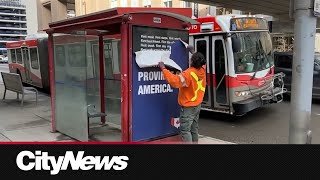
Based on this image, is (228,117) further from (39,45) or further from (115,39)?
(39,45)

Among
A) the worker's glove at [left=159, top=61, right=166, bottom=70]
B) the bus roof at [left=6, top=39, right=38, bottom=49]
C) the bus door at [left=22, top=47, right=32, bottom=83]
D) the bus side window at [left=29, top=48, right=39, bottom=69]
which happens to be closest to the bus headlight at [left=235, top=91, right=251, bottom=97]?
the worker's glove at [left=159, top=61, right=166, bottom=70]

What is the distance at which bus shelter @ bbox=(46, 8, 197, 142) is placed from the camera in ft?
17.3

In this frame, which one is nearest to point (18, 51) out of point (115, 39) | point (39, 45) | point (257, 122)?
point (39, 45)

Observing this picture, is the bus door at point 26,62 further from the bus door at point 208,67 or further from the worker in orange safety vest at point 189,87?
the worker in orange safety vest at point 189,87

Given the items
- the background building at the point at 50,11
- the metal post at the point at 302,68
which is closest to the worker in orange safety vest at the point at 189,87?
the metal post at the point at 302,68

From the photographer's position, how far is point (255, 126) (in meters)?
8.30

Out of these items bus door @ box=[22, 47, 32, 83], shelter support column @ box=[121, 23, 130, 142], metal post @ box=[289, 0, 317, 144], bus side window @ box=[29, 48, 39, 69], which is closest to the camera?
metal post @ box=[289, 0, 317, 144]

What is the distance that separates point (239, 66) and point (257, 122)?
4.89 feet

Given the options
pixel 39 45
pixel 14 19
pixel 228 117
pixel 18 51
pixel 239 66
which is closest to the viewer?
pixel 239 66

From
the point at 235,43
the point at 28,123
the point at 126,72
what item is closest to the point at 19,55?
the point at 28,123

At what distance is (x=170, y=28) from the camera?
5.76 metres

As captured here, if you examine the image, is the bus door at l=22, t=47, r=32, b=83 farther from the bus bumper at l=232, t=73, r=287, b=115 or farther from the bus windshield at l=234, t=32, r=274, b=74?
the bus bumper at l=232, t=73, r=287, b=115

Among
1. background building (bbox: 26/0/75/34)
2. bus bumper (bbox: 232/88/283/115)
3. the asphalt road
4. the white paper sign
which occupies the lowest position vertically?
the asphalt road

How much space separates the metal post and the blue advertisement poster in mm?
2018
